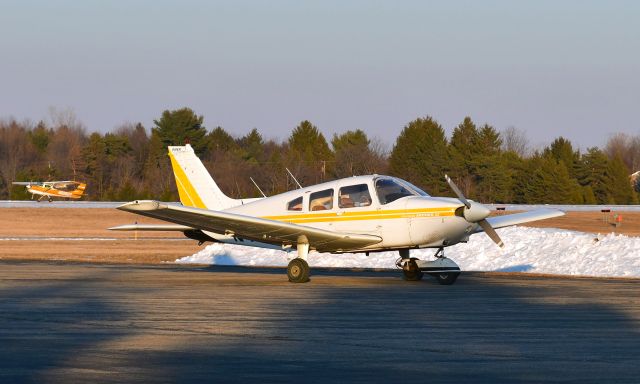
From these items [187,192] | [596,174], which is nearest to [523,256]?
[187,192]

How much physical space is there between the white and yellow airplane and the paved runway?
744 millimetres

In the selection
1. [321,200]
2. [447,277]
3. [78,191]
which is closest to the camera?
[447,277]

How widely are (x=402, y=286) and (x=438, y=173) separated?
2658 inches

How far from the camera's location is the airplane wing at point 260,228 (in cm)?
1942

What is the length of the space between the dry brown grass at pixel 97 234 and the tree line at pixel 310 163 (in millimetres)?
12349

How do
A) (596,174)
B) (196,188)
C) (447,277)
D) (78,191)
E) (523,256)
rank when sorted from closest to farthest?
(447,277) → (196,188) → (523,256) → (78,191) → (596,174)

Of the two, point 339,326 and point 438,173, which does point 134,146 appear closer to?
point 438,173

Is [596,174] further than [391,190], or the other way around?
[596,174]

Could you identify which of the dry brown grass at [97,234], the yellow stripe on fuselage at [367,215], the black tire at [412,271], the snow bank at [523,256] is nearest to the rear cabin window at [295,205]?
the yellow stripe on fuselage at [367,215]

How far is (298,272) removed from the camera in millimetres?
20141

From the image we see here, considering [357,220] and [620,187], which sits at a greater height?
[620,187]

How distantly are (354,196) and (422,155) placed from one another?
70.1 meters

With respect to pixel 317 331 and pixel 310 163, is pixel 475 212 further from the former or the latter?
pixel 310 163

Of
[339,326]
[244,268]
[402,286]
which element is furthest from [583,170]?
[339,326]
